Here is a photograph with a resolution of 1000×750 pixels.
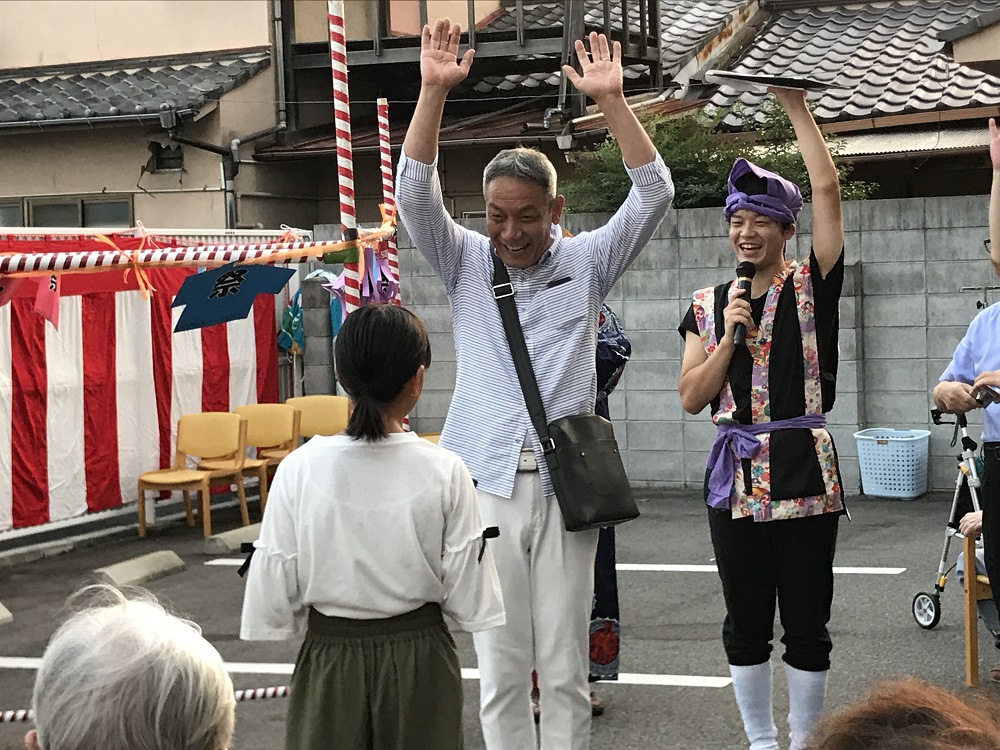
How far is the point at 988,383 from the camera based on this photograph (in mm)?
4516

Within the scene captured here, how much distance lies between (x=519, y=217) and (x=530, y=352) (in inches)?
15.9

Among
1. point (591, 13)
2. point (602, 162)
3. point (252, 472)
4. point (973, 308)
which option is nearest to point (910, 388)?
point (973, 308)

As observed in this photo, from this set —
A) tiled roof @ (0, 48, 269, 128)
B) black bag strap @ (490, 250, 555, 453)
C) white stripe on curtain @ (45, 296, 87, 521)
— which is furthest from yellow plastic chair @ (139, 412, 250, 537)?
black bag strap @ (490, 250, 555, 453)

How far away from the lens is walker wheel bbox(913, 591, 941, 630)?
6230 mm

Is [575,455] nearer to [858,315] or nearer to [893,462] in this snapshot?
[893,462]

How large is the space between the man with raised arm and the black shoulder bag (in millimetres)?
31

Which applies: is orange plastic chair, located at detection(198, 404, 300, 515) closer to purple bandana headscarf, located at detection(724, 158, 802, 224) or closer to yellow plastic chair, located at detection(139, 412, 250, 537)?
yellow plastic chair, located at detection(139, 412, 250, 537)

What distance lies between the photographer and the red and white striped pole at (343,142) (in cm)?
568

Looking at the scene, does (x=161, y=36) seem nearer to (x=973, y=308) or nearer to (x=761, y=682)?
(x=973, y=308)

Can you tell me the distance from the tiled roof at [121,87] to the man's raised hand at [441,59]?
10796 mm

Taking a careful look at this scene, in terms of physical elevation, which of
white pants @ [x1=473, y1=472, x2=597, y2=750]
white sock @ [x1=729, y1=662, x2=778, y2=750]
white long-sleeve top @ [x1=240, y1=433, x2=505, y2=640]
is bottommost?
white sock @ [x1=729, y1=662, x2=778, y2=750]

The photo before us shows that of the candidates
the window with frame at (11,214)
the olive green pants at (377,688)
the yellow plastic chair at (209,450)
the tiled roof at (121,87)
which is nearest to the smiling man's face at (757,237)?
the olive green pants at (377,688)

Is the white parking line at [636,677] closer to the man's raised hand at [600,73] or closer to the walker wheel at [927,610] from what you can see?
the walker wheel at [927,610]

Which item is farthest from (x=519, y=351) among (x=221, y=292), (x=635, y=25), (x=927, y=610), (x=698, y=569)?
(x=635, y=25)
